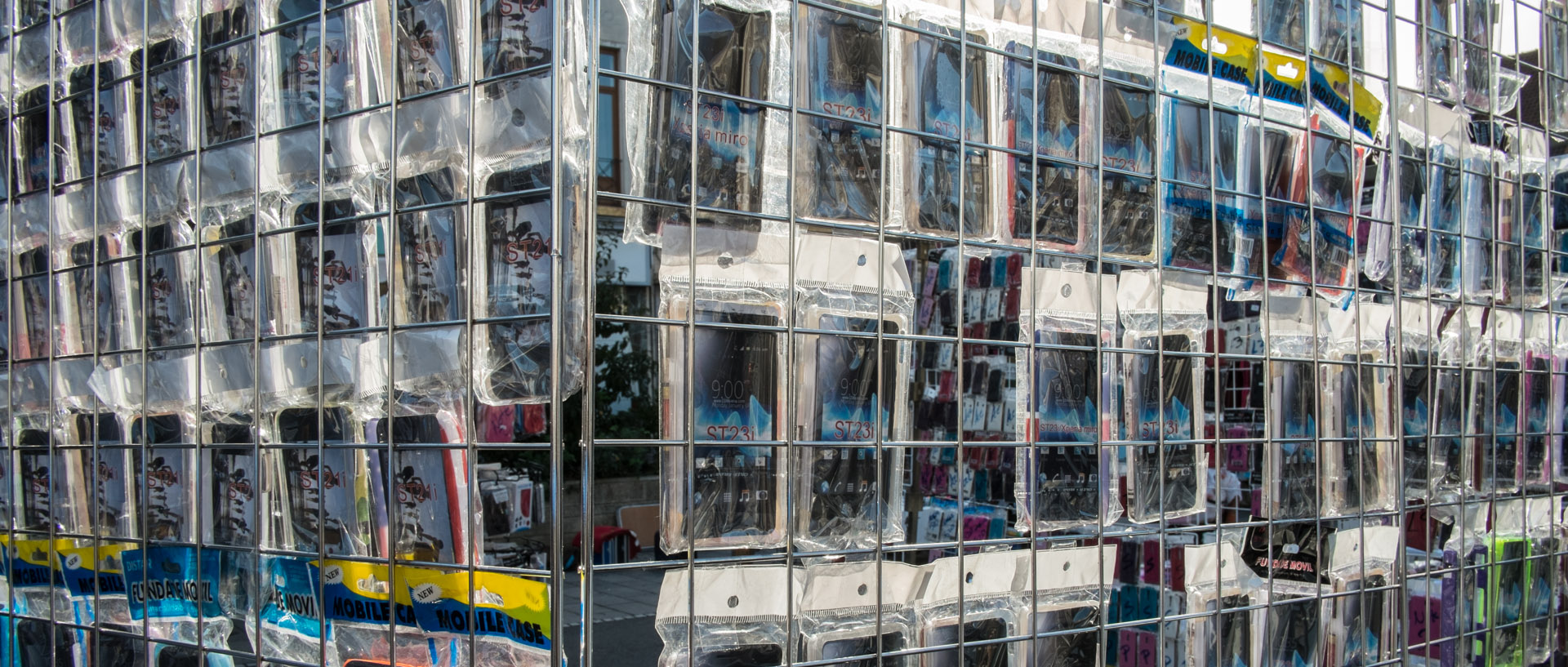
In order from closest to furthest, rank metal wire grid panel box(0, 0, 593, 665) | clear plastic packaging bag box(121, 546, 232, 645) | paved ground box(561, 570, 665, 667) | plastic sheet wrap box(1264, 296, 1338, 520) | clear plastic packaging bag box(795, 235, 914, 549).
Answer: metal wire grid panel box(0, 0, 593, 665) → clear plastic packaging bag box(795, 235, 914, 549) → clear plastic packaging bag box(121, 546, 232, 645) → plastic sheet wrap box(1264, 296, 1338, 520) → paved ground box(561, 570, 665, 667)

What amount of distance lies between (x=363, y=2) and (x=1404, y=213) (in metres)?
1.30

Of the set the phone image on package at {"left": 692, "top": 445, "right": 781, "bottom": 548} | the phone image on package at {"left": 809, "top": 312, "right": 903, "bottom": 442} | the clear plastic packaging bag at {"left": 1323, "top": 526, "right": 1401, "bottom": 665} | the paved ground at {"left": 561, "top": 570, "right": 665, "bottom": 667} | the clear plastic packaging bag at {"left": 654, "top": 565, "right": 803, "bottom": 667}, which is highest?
the phone image on package at {"left": 809, "top": 312, "right": 903, "bottom": 442}

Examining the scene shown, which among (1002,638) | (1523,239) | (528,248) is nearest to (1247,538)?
(1002,638)

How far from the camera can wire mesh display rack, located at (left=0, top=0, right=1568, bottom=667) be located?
2.93ft

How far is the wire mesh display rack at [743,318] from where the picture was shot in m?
0.89

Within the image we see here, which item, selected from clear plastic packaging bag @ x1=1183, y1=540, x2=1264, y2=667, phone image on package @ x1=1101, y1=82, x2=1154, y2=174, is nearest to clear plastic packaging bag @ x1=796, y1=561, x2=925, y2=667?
clear plastic packaging bag @ x1=1183, y1=540, x2=1264, y2=667

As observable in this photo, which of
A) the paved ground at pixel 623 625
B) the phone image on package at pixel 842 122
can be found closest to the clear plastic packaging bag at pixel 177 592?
the phone image on package at pixel 842 122

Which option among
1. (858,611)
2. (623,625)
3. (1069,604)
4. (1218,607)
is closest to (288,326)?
A: (858,611)

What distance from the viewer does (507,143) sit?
86cm

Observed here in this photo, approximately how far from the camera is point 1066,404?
3.66 ft

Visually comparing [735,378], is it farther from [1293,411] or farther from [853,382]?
[1293,411]

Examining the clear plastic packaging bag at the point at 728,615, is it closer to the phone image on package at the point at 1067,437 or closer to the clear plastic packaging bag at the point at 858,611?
the clear plastic packaging bag at the point at 858,611

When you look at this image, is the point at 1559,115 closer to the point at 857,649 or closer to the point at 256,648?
the point at 857,649

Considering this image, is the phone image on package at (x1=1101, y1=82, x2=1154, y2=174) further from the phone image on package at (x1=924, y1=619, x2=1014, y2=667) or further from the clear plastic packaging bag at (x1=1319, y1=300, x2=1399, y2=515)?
the phone image on package at (x1=924, y1=619, x2=1014, y2=667)
